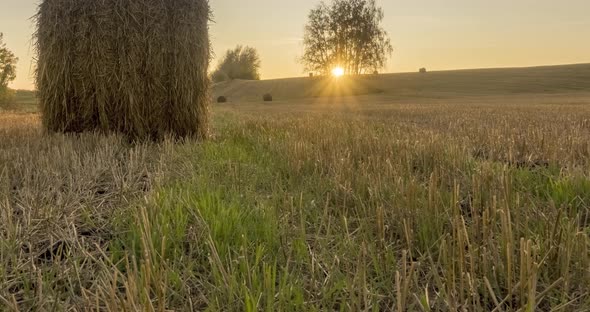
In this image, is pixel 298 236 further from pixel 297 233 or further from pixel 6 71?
pixel 6 71

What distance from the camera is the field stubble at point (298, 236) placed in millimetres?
1371

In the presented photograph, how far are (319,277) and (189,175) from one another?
74.4 inches

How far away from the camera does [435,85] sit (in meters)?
45.8

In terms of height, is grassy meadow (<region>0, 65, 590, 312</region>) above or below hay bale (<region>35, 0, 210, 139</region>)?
below

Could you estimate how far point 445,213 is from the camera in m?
2.12

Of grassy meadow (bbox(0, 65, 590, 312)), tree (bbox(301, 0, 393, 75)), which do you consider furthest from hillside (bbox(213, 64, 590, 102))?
grassy meadow (bbox(0, 65, 590, 312))

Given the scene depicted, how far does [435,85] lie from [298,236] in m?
46.7

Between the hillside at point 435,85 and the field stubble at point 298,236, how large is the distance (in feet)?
119

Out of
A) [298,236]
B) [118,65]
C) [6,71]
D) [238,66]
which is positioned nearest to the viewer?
[298,236]

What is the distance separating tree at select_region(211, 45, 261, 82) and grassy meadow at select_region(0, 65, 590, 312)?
6673 centimetres

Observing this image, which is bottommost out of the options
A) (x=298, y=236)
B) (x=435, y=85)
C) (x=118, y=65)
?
(x=298, y=236)

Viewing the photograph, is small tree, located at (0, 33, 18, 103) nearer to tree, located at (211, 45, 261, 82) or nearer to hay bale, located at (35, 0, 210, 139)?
hay bale, located at (35, 0, 210, 139)

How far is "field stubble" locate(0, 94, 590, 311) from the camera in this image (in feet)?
4.50

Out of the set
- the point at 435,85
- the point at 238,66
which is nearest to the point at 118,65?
the point at 435,85
